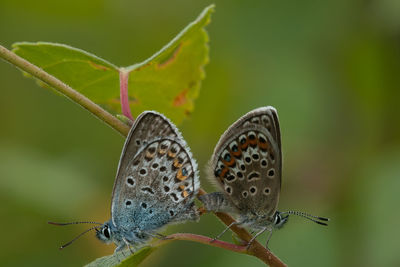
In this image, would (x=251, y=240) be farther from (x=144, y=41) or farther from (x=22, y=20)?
(x=22, y=20)

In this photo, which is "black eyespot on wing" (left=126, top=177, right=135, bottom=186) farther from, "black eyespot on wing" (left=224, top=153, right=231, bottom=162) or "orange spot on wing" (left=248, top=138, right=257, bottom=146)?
"orange spot on wing" (left=248, top=138, right=257, bottom=146)

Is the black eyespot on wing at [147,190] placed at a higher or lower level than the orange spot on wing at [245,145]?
lower

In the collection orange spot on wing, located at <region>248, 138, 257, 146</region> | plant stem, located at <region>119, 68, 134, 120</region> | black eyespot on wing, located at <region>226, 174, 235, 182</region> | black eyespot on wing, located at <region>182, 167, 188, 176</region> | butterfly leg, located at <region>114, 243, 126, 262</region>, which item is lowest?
butterfly leg, located at <region>114, 243, 126, 262</region>

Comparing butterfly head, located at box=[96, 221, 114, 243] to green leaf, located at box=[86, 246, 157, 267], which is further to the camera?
butterfly head, located at box=[96, 221, 114, 243]

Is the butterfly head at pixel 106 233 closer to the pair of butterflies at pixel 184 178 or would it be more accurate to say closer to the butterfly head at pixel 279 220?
the pair of butterflies at pixel 184 178

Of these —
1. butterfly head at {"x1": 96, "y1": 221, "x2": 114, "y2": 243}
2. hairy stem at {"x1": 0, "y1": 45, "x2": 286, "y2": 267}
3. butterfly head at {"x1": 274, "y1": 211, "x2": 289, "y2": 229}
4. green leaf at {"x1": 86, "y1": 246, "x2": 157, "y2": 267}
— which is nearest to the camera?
hairy stem at {"x1": 0, "y1": 45, "x2": 286, "y2": 267}

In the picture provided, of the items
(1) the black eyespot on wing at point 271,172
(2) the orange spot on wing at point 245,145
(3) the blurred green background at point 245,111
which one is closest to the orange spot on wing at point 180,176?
(2) the orange spot on wing at point 245,145

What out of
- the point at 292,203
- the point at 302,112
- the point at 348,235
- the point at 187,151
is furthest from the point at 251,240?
the point at 302,112

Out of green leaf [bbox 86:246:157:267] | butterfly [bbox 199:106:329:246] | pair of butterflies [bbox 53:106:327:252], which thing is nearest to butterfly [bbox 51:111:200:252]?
pair of butterflies [bbox 53:106:327:252]
